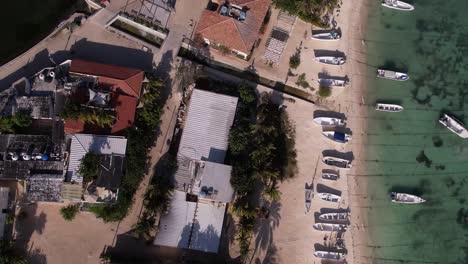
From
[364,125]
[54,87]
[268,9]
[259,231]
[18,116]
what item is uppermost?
[268,9]

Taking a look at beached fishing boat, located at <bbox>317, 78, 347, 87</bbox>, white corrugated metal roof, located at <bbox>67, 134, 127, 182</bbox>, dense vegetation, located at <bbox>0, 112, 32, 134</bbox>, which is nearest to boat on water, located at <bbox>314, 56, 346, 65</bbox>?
beached fishing boat, located at <bbox>317, 78, 347, 87</bbox>

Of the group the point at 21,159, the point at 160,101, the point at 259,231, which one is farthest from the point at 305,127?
the point at 21,159

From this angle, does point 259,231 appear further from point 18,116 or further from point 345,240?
point 18,116

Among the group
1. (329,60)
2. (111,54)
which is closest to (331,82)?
(329,60)

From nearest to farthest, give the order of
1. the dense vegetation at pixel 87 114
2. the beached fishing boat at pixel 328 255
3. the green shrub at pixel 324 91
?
the dense vegetation at pixel 87 114, the beached fishing boat at pixel 328 255, the green shrub at pixel 324 91

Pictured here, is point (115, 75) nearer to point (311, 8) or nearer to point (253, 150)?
point (253, 150)

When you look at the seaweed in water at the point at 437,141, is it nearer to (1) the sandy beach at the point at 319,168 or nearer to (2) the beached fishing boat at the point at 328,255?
(1) the sandy beach at the point at 319,168

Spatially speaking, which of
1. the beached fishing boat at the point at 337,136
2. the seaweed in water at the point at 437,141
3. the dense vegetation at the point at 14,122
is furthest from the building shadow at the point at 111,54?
the seaweed in water at the point at 437,141
